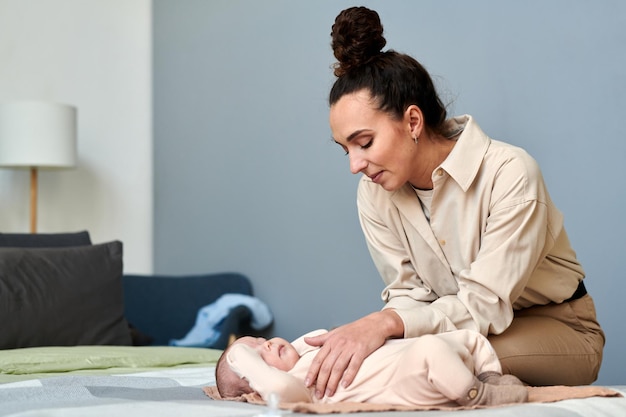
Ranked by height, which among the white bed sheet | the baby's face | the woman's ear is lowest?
the white bed sheet

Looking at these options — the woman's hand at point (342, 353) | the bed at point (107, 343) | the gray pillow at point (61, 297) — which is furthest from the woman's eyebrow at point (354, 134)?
the gray pillow at point (61, 297)

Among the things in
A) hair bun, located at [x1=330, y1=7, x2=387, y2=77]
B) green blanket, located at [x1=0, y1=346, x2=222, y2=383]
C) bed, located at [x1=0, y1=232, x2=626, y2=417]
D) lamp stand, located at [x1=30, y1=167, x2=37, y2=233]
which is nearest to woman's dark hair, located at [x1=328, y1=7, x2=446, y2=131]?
hair bun, located at [x1=330, y1=7, x2=387, y2=77]

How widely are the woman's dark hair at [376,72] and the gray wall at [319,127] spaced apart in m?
0.70

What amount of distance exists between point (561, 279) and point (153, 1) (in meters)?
3.55

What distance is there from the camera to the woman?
1.94 meters

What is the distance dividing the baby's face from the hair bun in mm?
692

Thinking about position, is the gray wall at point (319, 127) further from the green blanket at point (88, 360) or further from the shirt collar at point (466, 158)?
the green blanket at point (88, 360)

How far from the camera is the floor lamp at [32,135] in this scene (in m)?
4.04

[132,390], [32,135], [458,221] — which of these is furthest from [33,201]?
[458,221]

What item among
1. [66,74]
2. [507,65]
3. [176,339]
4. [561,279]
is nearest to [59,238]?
[176,339]

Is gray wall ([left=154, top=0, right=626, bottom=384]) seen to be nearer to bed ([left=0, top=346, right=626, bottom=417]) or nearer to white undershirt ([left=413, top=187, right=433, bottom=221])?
white undershirt ([left=413, top=187, right=433, bottom=221])

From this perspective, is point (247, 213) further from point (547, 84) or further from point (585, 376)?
point (585, 376)

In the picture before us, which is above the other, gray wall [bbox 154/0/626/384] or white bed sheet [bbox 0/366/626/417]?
gray wall [bbox 154/0/626/384]

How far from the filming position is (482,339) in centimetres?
177
